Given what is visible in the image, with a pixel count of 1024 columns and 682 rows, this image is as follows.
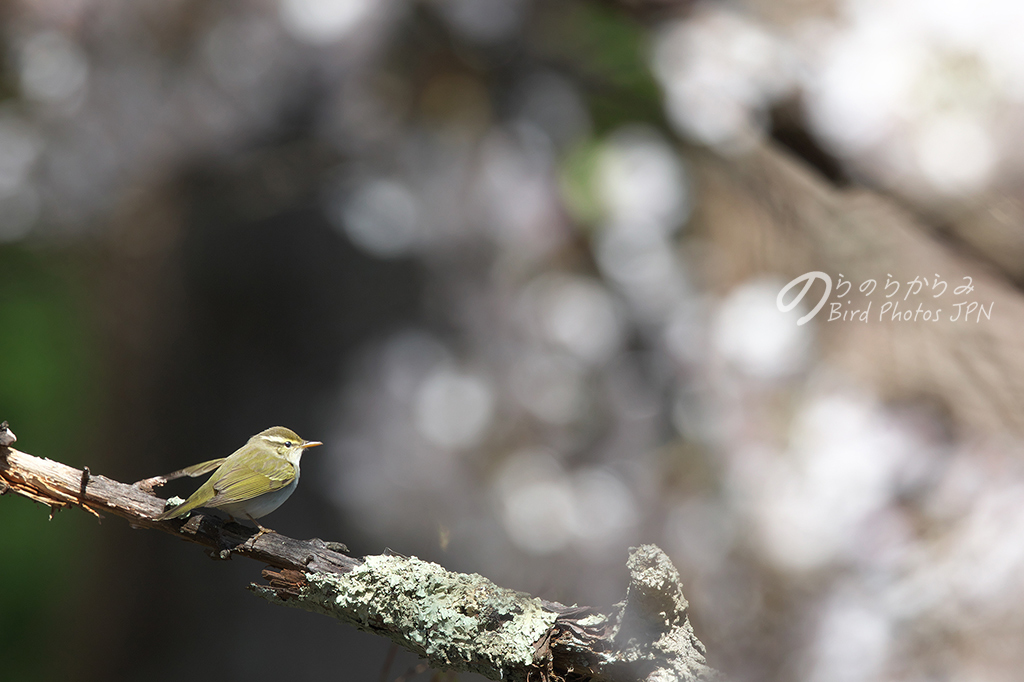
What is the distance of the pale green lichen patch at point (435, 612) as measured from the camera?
27 centimetres

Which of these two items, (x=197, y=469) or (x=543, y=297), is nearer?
(x=197, y=469)

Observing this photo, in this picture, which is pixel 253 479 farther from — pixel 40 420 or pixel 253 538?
pixel 40 420

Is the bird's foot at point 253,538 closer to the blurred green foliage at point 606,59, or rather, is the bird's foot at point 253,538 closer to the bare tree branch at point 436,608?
the bare tree branch at point 436,608

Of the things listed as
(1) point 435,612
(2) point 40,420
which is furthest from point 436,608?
(2) point 40,420

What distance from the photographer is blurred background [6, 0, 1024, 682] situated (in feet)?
2.59

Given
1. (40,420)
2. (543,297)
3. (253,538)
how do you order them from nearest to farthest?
(253,538) < (543,297) < (40,420)

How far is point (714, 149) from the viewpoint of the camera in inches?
39.8

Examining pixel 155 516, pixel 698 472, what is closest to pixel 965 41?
pixel 698 472

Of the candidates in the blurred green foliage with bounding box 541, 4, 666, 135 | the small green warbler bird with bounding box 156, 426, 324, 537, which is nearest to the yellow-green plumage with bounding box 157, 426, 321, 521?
the small green warbler bird with bounding box 156, 426, 324, 537

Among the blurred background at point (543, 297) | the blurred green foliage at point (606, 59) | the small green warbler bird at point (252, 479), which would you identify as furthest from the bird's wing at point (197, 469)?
the blurred green foliage at point (606, 59)

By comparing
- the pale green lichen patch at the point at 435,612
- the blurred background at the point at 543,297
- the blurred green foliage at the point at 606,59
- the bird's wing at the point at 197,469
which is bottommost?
the pale green lichen patch at the point at 435,612

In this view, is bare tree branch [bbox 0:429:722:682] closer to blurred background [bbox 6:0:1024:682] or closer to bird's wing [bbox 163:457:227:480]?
bird's wing [bbox 163:457:227:480]

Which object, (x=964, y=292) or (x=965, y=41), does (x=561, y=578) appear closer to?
(x=964, y=292)

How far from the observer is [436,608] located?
0.90 ft
